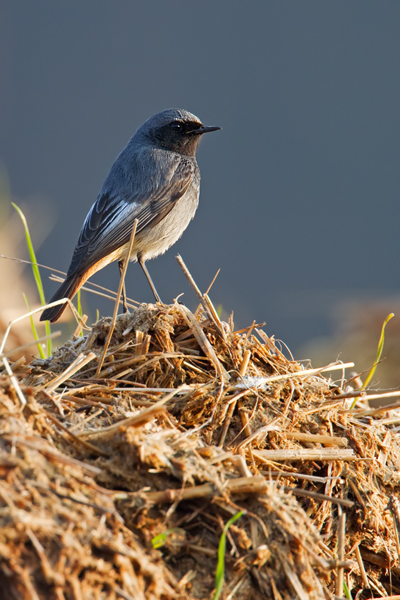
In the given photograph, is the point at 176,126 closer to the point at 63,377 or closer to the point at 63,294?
the point at 63,294

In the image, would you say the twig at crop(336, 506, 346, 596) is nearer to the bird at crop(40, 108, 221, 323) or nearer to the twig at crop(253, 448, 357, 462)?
the twig at crop(253, 448, 357, 462)

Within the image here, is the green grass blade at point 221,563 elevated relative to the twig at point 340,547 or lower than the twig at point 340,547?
elevated

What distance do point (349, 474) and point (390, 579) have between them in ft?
1.62

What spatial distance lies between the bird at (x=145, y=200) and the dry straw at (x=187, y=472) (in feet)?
7.13

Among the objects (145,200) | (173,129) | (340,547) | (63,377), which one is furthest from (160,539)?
(173,129)

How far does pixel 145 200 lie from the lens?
597 centimetres

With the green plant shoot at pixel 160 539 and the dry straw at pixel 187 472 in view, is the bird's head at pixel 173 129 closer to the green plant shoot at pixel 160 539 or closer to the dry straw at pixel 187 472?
the dry straw at pixel 187 472

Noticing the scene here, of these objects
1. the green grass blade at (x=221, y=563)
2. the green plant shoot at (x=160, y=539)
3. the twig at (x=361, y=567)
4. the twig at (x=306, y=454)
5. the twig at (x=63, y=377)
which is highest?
the twig at (x=63, y=377)

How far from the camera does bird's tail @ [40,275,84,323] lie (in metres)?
4.70

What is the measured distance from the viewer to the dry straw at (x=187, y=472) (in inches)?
67.5

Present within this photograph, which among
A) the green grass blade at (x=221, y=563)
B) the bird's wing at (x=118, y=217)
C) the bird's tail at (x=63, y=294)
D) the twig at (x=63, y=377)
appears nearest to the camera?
the green grass blade at (x=221, y=563)

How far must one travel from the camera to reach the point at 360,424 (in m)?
Answer: 3.29

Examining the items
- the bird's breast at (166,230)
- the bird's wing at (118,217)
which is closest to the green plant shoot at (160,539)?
the bird's wing at (118,217)

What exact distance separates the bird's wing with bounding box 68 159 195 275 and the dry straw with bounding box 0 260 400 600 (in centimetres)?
213
